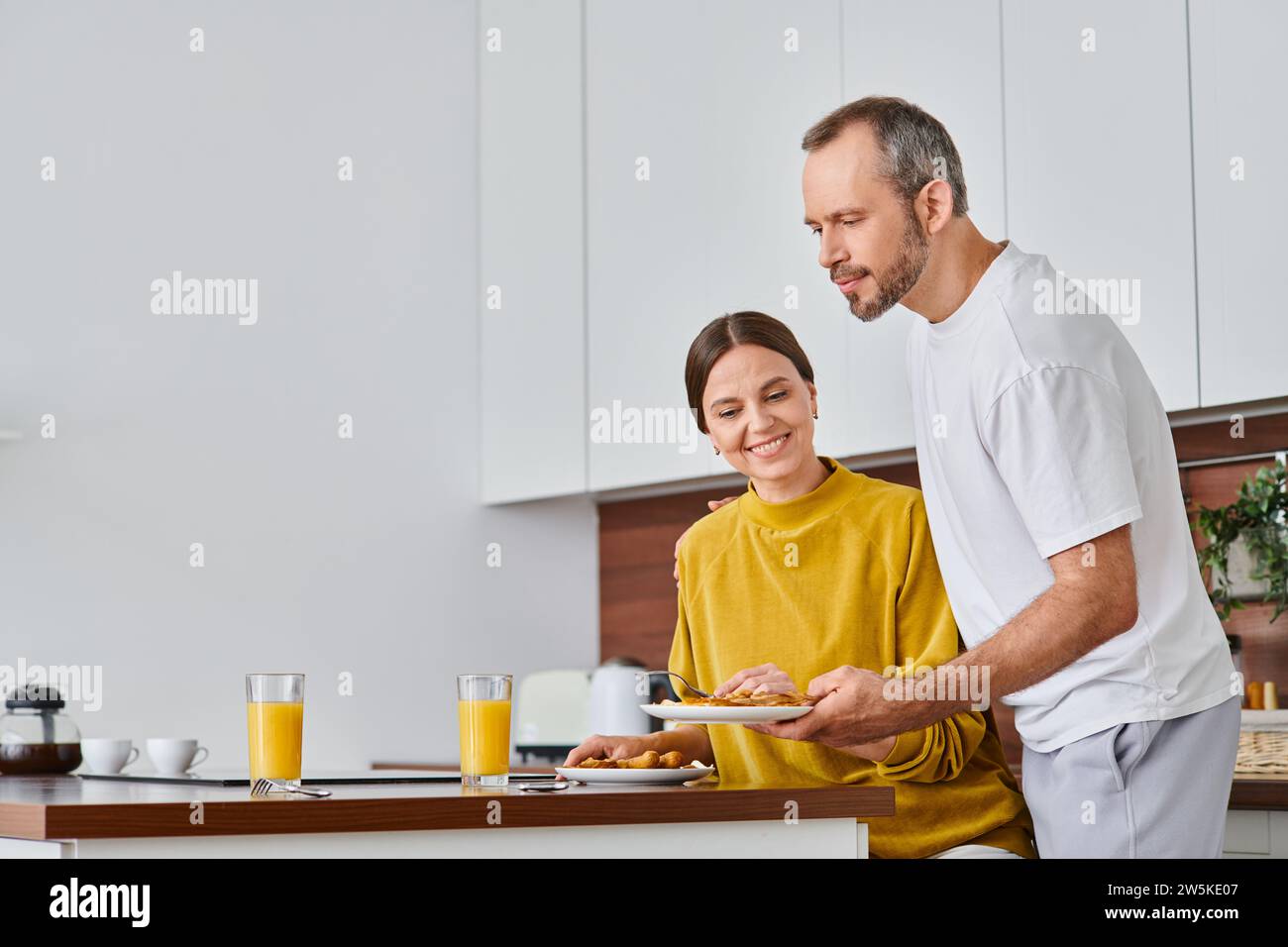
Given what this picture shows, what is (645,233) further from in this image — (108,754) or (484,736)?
(484,736)

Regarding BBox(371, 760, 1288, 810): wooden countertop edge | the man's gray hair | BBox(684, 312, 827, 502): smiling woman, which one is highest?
the man's gray hair

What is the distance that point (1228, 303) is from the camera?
227 centimetres

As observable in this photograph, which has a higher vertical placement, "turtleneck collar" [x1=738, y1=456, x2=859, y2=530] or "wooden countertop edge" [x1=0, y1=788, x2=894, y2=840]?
"turtleneck collar" [x1=738, y1=456, x2=859, y2=530]

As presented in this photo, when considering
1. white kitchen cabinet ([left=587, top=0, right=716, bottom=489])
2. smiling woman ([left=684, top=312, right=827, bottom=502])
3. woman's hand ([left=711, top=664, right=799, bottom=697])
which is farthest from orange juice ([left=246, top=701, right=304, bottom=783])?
white kitchen cabinet ([left=587, top=0, right=716, bottom=489])

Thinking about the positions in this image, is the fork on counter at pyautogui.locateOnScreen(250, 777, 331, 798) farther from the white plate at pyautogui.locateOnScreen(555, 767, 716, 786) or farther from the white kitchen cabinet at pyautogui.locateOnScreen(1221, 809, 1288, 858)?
the white kitchen cabinet at pyautogui.locateOnScreen(1221, 809, 1288, 858)

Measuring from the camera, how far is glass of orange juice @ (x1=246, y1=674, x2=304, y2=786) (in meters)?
1.29

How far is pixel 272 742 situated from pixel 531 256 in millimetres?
2364

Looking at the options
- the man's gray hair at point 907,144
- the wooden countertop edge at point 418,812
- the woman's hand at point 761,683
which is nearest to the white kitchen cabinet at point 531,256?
the man's gray hair at point 907,144

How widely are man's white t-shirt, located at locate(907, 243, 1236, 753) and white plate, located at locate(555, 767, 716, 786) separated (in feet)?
1.07

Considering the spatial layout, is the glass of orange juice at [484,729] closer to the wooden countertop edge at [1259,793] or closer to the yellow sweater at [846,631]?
the yellow sweater at [846,631]

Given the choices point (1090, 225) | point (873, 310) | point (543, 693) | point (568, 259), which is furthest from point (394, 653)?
point (873, 310)

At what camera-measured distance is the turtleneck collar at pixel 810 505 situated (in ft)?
5.49
